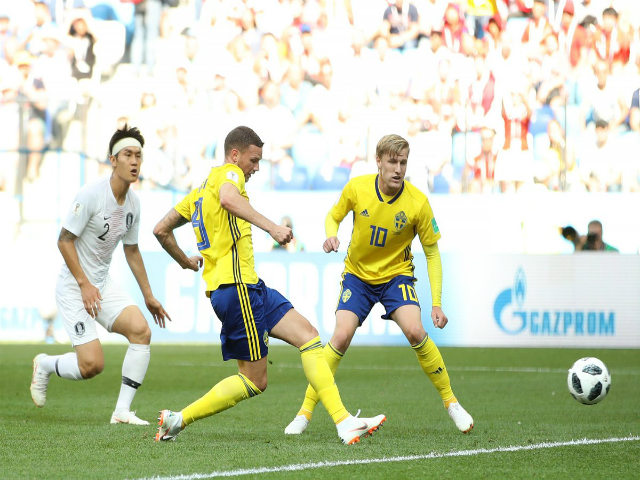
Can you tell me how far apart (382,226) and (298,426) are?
54.8 inches

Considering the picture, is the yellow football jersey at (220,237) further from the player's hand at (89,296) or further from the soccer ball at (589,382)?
the soccer ball at (589,382)

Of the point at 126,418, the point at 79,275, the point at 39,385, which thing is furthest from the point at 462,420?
the point at 39,385

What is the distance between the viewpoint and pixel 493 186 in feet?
53.2

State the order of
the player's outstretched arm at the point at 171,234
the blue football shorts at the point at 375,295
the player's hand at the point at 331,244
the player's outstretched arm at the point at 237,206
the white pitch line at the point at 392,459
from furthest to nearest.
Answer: the blue football shorts at the point at 375,295
the player's outstretched arm at the point at 171,234
the player's hand at the point at 331,244
the player's outstretched arm at the point at 237,206
the white pitch line at the point at 392,459

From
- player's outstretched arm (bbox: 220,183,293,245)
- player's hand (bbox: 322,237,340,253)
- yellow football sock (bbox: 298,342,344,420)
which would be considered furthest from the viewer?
yellow football sock (bbox: 298,342,344,420)

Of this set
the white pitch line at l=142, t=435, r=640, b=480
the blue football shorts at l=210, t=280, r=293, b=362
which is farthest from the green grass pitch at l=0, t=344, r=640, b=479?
the blue football shorts at l=210, t=280, r=293, b=362

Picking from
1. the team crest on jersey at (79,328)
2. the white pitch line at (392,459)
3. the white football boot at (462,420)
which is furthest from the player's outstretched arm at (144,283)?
the white pitch line at (392,459)

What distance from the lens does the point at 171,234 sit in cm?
623

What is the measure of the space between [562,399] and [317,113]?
10.3 m

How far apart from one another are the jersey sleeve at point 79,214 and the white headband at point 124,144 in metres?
0.34

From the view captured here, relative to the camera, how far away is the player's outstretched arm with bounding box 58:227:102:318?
6.70m

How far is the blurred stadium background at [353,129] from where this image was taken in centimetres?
1481

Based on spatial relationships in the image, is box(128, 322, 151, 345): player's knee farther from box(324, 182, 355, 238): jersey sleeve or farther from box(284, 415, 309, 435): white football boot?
box(324, 182, 355, 238): jersey sleeve

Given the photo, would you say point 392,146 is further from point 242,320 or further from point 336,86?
point 336,86
